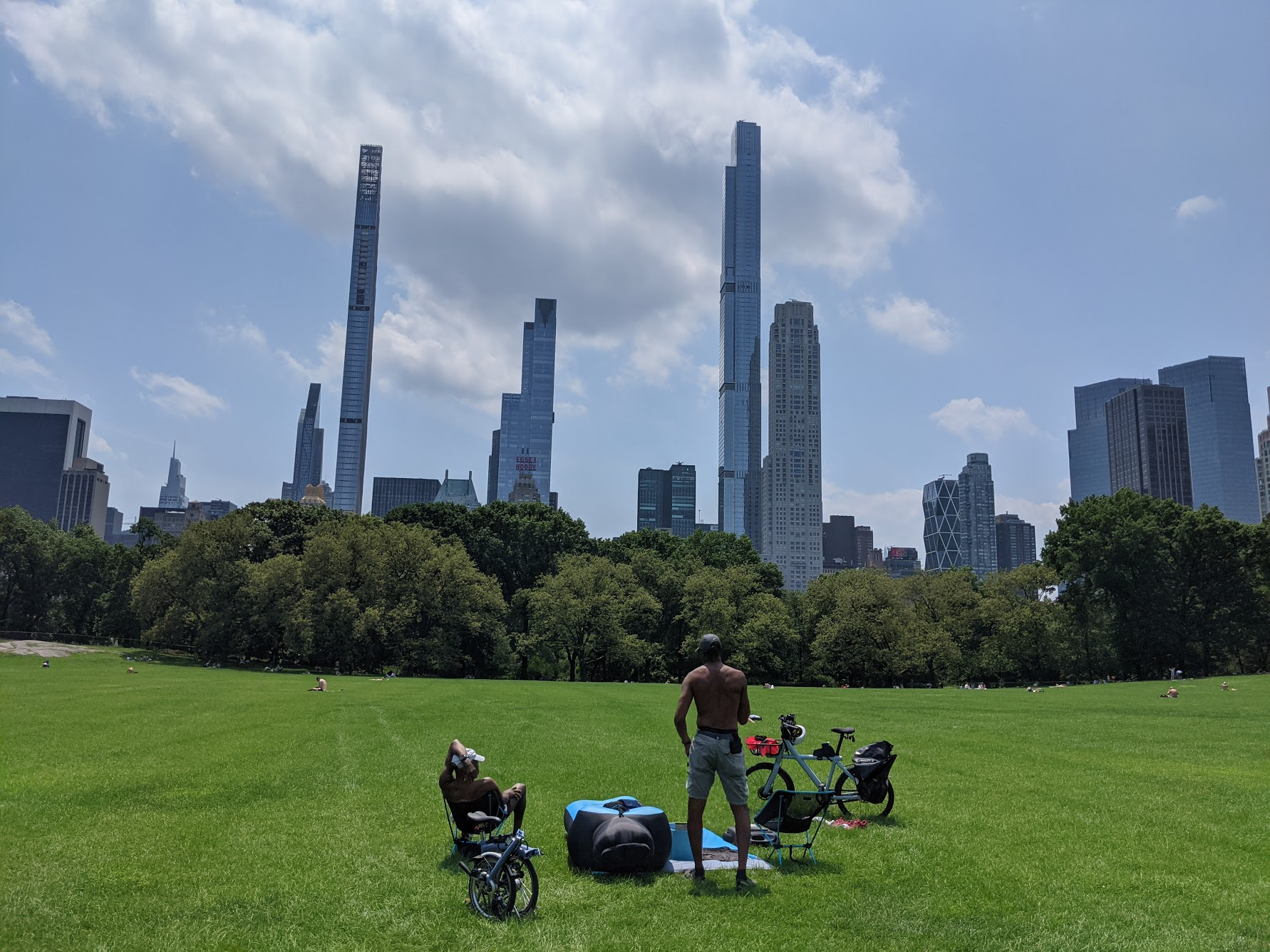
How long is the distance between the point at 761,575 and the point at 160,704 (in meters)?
64.0

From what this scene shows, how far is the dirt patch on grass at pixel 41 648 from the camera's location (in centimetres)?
6738

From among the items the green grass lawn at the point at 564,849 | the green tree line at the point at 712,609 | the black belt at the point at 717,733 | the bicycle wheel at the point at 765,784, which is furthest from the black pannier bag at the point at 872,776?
the green tree line at the point at 712,609

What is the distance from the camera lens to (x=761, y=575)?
279 feet

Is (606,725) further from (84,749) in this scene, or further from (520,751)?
(84,749)

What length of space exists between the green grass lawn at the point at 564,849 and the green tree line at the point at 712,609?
44.0m

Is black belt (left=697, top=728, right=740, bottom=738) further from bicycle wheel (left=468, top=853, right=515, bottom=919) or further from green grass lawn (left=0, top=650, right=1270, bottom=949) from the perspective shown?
bicycle wheel (left=468, top=853, right=515, bottom=919)

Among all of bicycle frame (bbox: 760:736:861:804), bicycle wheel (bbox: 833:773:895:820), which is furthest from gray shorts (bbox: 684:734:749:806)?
bicycle wheel (bbox: 833:773:895:820)

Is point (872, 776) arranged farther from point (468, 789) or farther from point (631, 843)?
point (468, 789)

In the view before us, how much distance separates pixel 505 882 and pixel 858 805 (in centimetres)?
684

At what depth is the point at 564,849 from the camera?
1009 cm

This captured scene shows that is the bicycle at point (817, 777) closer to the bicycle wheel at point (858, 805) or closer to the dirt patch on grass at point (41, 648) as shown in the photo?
the bicycle wheel at point (858, 805)

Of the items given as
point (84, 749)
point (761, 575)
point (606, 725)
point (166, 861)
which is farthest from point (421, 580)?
point (166, 861)

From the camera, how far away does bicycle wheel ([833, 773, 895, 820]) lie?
448 inches

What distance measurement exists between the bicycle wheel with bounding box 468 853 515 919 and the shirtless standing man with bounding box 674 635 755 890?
2189 mm
